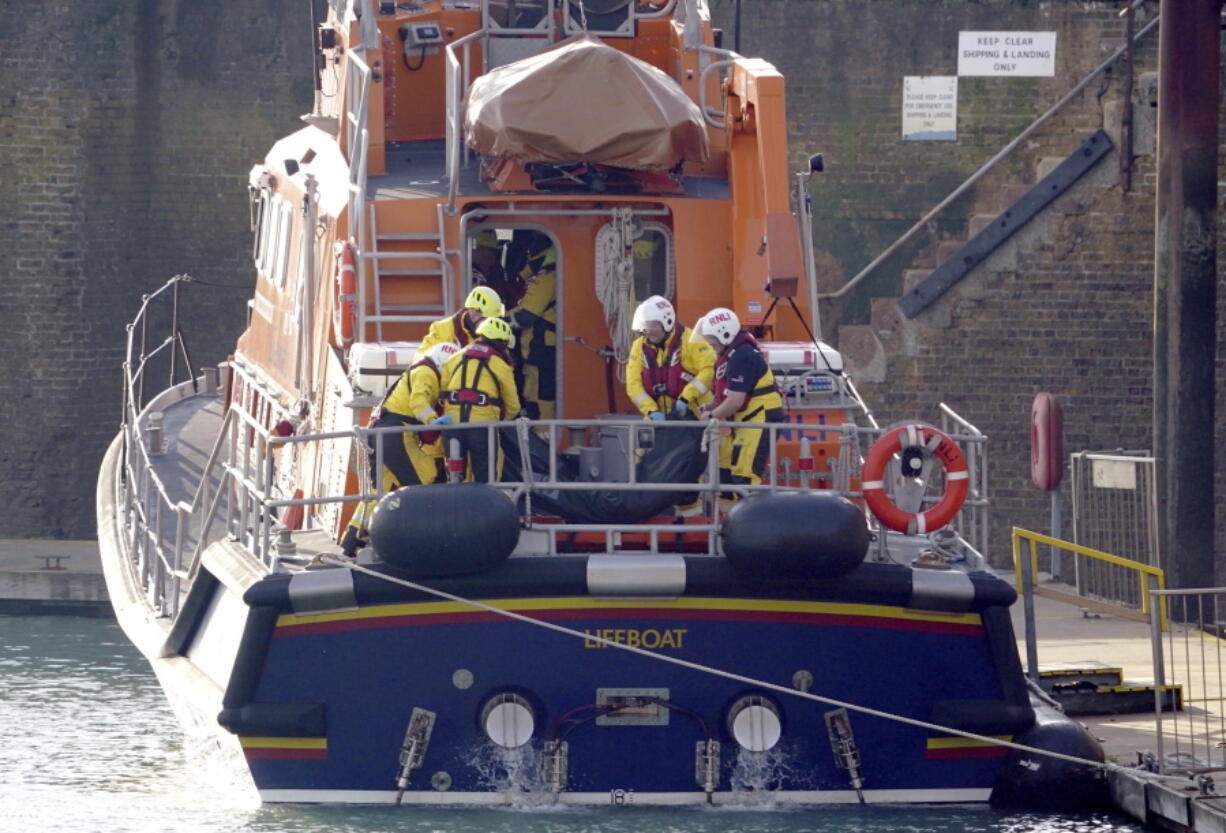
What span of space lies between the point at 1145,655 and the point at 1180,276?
11.3 ft

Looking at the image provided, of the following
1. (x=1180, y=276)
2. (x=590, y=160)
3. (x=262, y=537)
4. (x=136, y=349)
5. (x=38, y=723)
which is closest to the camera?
(x=262, y=537)

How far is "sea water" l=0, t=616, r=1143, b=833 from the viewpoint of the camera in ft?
29.1

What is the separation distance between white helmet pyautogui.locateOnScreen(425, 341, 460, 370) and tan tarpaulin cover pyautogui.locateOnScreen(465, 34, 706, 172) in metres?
1.42

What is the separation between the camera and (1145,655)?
1245 centimetres

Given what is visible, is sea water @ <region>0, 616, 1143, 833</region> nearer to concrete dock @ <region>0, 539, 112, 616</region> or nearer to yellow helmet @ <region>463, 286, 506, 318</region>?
yellow helmet @ <region>463, 286, 506, 318</region>

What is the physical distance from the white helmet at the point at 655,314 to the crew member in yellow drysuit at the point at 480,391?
0.63 m

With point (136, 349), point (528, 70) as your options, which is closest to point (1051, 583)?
point (528, 70)

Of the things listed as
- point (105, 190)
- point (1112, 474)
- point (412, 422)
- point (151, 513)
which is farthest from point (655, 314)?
point (105, 190)

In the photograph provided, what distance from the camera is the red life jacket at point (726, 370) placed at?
9.55 m

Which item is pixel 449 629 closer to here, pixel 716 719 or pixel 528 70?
pixel 716 719

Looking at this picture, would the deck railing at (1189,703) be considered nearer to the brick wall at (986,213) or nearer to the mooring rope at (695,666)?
the mooring rope at (695,666)

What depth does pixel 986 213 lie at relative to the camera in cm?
2039

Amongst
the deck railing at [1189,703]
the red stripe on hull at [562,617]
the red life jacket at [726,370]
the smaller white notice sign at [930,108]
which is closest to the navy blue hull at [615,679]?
the red stripe on hull at [562,617]

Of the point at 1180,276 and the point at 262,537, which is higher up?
the point at 1180,276
